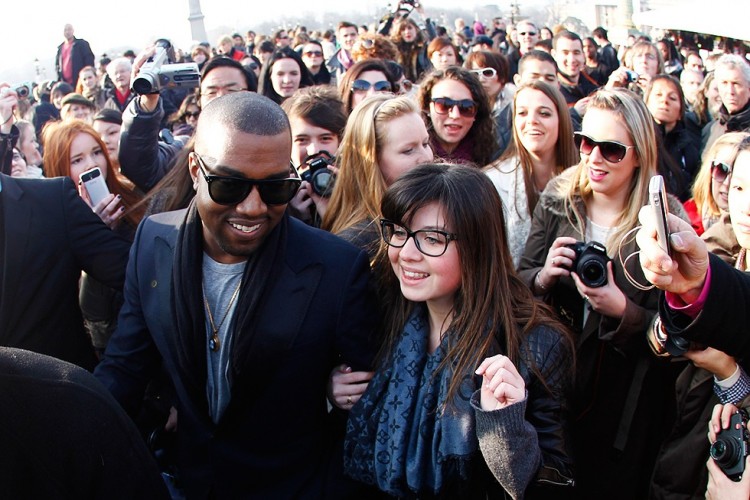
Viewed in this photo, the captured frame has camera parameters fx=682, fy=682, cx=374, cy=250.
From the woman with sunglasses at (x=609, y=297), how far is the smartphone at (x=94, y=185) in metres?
1.90

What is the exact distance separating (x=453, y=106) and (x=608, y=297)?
74.6 inches

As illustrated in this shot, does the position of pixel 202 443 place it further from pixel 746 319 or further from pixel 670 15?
pixel 670 15

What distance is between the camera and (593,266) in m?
2.41

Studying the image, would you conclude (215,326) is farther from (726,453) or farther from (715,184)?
(715,184)

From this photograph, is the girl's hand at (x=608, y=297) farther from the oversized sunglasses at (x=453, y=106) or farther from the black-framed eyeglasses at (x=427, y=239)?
the oversized sunglasses at (x=453, y=106)

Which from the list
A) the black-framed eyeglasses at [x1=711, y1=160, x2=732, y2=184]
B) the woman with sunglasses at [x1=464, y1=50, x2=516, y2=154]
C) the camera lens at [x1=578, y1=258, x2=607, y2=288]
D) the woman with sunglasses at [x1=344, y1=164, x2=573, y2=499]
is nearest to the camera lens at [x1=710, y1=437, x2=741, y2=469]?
the woman with sunglasses at [x1=344, y1=164, x2=573, y2=499]

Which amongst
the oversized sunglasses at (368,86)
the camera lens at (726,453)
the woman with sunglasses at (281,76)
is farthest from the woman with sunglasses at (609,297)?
the woman with sunglasses at (281,76)

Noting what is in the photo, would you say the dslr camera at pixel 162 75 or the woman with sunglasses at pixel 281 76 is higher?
the dslr camera at pixel 162 75

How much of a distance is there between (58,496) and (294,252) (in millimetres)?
1055

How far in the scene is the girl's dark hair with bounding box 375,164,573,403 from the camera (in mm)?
2033

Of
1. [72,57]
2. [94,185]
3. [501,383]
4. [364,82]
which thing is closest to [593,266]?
[501,383]

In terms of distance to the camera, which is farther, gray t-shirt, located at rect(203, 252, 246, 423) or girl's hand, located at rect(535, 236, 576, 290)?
girl's hand, located at rect(535, 236, 576, 290)

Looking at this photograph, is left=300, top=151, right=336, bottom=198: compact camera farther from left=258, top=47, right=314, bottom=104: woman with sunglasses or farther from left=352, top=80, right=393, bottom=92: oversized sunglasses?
left=258, top=47, right=314, bottom=104: woman with sunglasses

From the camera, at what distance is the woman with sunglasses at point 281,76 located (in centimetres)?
574
